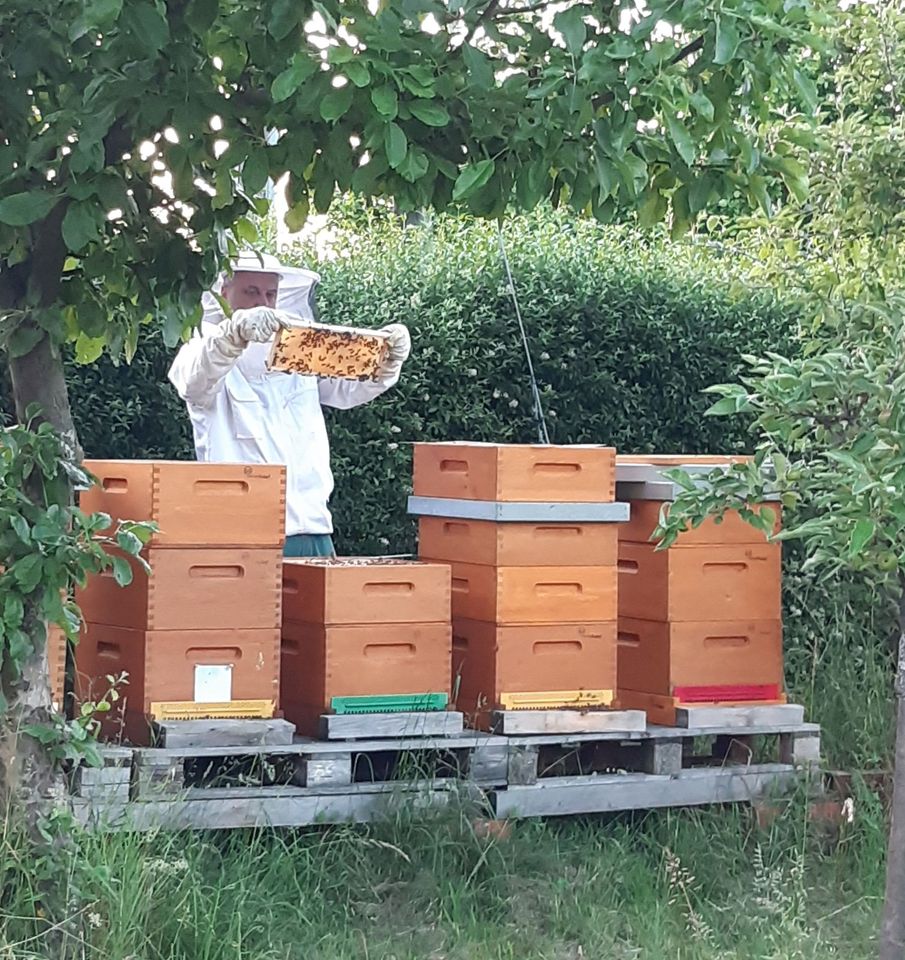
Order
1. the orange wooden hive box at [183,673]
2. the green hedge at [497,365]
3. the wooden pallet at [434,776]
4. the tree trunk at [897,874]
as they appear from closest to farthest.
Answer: the tree trunk at [897,874]
the wooden pallet at [434,776]
the orange wooden hive box at [183,673]
the green hedge at [497,365]

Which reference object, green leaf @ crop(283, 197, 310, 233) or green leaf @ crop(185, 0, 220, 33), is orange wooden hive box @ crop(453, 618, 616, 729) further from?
green leaf @ crop(185, 0, 220, 33)

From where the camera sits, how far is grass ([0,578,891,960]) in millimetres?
3617

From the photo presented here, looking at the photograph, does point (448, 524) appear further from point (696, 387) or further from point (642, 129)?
point (696, 387)

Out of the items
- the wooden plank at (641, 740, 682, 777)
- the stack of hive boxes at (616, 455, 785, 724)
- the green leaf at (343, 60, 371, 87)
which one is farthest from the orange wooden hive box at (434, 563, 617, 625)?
the green leaf at (343, 60, 371, 87)

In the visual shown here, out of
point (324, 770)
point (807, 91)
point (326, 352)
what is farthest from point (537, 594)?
point (807, 91)

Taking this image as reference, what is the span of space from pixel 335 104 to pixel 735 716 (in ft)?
9.32

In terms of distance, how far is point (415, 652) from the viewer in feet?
14.7

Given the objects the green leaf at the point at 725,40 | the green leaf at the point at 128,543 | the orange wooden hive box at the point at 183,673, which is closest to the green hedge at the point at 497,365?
the orange wooden hive box at the point at 183,673

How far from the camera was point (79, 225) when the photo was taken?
10.3 ft

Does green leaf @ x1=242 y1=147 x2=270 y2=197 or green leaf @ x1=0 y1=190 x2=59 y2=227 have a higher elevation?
green leaf @ x1=242 y1=147 x2=270 y2=197

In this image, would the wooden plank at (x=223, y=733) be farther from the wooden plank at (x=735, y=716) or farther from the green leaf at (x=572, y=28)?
the green leaf at (x=572, y=28)

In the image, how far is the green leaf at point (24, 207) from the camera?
3045mm

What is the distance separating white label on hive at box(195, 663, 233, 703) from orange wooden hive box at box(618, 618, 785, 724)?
1464 millimetres

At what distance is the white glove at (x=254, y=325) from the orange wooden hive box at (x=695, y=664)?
60.2 inches
